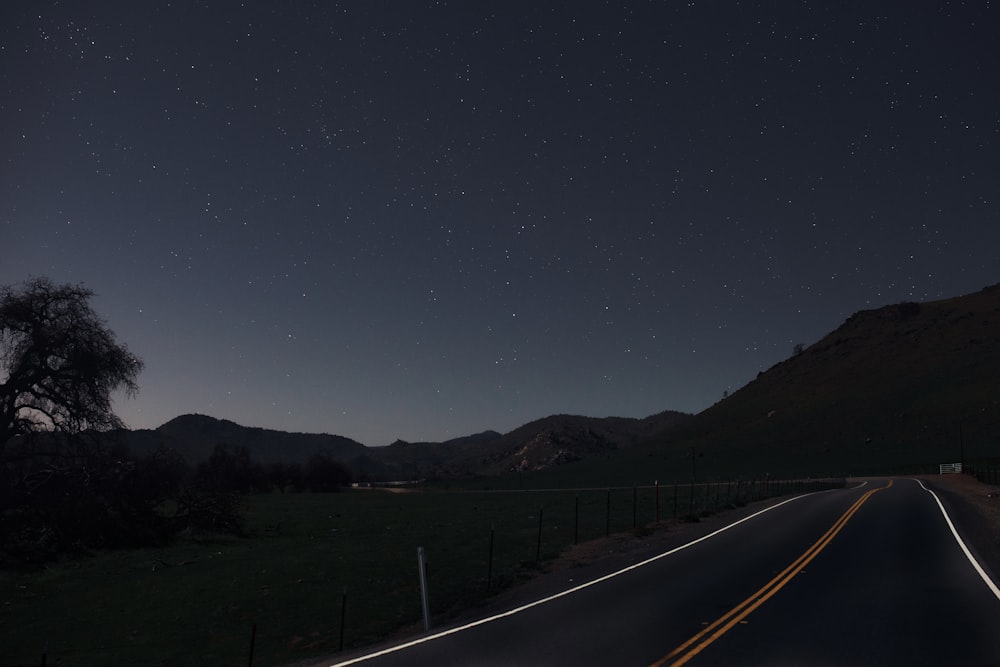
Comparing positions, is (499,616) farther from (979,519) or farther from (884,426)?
(884,426)

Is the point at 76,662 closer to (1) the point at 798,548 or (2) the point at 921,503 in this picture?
(1) the point at 798,548

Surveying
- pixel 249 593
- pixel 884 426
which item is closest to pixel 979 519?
pixel 249 593

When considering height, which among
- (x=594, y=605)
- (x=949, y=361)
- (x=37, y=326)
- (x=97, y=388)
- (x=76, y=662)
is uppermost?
(x=949, y=361)

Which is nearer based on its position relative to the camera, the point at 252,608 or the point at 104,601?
the point at 252,608

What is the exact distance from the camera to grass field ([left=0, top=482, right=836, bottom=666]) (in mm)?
19281

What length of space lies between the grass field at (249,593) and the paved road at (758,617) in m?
3.03

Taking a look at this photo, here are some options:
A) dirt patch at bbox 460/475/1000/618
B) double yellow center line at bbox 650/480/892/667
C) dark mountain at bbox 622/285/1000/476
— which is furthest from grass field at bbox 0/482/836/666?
dark mountain at bbox 622/285/1000/476

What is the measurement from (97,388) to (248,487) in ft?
323

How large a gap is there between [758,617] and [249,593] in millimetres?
18186

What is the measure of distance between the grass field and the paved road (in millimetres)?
3033

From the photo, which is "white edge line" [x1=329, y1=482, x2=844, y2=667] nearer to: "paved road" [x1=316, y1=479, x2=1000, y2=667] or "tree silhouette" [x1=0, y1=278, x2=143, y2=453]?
"paved road" [x1=316, y1=479, x2=1000, y2=667]

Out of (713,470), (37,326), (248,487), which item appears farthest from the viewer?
(713,470)

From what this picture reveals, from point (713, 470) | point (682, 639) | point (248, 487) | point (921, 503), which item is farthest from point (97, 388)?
→ point (713, 470)

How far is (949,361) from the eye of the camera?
190m
